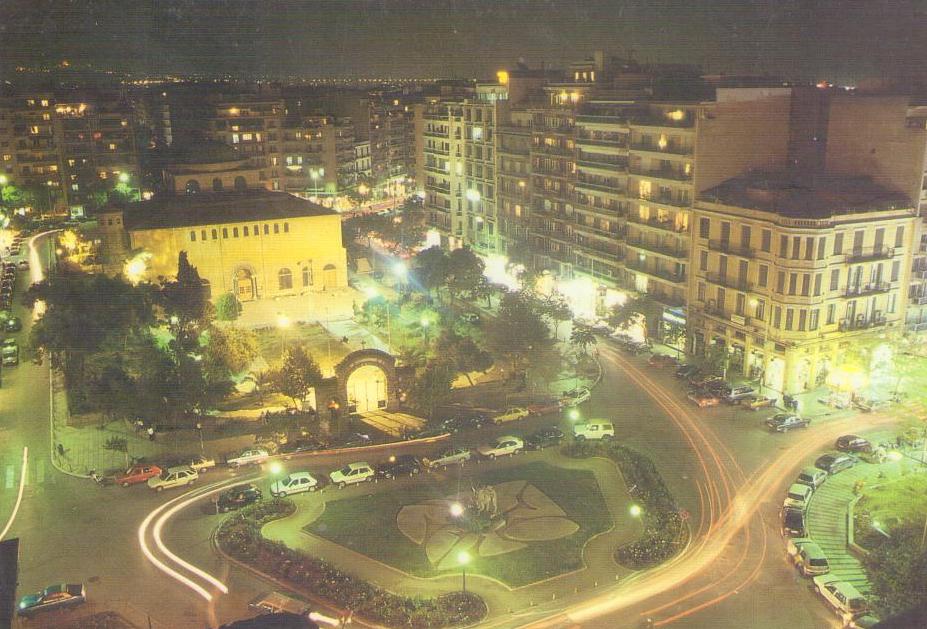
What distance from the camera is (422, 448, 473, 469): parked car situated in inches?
1271

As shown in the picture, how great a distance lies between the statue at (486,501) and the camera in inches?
1102

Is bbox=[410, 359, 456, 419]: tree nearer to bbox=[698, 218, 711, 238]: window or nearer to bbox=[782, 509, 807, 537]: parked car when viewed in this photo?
bbox=[782, 509, 807, 537]: parked car

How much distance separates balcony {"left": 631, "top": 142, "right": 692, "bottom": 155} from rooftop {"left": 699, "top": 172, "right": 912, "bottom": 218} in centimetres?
298

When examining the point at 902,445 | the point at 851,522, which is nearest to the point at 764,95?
the point at 902,445

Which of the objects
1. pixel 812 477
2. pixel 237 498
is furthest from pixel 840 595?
pixel 237 498

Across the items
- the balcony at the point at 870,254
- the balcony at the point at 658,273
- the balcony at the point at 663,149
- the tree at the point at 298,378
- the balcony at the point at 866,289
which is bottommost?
the tree at the point at 298,378

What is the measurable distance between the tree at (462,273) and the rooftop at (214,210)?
10610mm

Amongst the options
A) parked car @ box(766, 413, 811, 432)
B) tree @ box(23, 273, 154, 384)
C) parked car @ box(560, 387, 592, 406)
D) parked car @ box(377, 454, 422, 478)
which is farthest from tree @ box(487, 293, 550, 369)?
tree @ box(23, 273, 154, 384)

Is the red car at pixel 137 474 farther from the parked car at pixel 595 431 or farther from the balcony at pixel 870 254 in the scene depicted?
the balcony at pixel 870 254

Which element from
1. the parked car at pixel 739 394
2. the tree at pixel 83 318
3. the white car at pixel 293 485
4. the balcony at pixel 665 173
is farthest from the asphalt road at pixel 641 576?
the balcony at pixel 665 173

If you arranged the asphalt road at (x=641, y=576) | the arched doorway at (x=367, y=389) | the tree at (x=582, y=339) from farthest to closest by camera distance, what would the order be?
1. the tree at (x=582, y=339)
2. the arched doorway at (x=367, y=389)
3. the asphalt road at (x=641, y=576)

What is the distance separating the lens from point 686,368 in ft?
140

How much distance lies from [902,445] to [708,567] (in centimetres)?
1353

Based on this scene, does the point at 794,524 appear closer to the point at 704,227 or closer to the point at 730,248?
the point at 730,248
